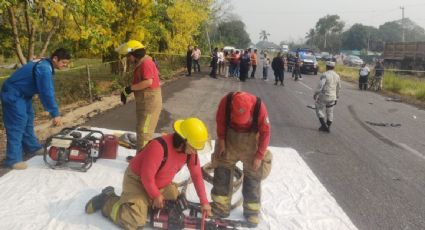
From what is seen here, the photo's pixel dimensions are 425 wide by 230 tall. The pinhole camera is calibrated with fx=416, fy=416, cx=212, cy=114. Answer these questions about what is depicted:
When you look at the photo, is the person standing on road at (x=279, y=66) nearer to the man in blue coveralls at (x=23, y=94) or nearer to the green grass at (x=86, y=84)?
the green grass at (x=86, y=84)

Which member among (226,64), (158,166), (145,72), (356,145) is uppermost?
(145,72)

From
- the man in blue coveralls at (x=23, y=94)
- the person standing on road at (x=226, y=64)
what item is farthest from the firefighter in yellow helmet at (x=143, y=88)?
the person standing on road at (x=226, y=64)

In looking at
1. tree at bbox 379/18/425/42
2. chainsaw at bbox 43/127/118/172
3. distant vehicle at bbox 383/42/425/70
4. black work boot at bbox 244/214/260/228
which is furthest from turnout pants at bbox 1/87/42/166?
tree at bbox 379/18/425/42

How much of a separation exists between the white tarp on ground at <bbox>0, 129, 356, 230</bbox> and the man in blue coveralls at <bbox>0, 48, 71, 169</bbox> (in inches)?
15.5

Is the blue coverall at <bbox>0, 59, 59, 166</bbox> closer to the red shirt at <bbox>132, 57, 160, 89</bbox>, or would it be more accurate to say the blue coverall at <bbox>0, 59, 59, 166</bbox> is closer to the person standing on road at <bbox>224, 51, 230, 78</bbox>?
the red shirt at <bbox>132, 57, 160, 89</bbox>

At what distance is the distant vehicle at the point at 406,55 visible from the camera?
113ft

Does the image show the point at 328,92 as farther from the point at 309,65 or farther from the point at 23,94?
the point at 309,65

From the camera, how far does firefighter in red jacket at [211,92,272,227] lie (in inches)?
180

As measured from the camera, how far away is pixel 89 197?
513 centimetres

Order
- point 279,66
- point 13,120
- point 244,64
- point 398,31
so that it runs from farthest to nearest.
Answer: point 398,31
point 244,64
point 279,66
point 13,120

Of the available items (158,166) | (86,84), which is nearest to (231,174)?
(158,166)

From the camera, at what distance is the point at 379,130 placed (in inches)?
447

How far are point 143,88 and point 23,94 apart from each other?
167 centimetres

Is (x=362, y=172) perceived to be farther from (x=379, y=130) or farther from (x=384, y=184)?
(x=379, y=130)
